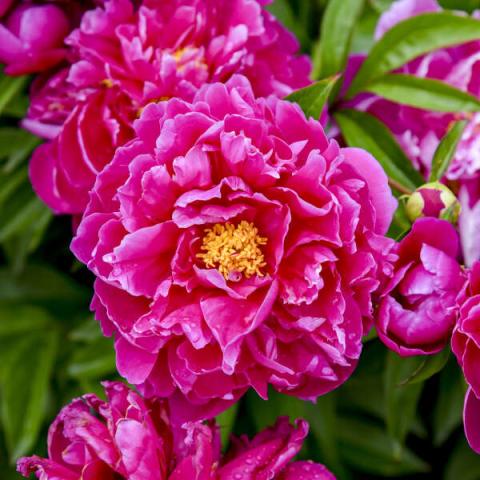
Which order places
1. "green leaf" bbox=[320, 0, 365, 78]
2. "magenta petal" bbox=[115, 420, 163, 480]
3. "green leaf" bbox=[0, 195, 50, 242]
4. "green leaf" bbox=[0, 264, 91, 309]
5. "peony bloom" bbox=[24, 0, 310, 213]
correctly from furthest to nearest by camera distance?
"green leaf" bbox=[0, 264, 91, 309] < "green leaf" bbox=[0, 195, 50, 242] < "green leaf" bbox=[320, 0, 365, 78] < "peony bloom" bbox=[24, 0, 310, 213] < "magenta petal" bbox=[115, 420, 163, 480]

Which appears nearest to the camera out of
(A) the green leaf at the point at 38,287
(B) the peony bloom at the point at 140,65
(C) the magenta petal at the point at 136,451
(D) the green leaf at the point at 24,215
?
(C) the magenta petal at the point at 136,451

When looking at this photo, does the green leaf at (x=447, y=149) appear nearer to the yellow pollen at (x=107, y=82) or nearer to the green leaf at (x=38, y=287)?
the yellow pollen at (x=107, y=82)

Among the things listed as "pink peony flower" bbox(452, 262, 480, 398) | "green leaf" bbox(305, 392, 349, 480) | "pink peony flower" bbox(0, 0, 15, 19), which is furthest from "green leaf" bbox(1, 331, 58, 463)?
"pink peony flower" bbox(452, 262, 480, 398)

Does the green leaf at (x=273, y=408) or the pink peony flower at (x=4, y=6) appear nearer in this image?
the pink peony flower at (x=4, y=6)

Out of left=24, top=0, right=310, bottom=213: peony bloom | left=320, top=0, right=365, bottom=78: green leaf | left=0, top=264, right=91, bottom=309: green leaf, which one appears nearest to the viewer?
left=24, top=0, right=310, bottom=213: peony bloom

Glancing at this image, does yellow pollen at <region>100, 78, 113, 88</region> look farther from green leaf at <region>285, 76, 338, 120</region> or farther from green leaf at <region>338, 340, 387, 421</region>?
green leaf at <region>338, 340, 387, 421</region>

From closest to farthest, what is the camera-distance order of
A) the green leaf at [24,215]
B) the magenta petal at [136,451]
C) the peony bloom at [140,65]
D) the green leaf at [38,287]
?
Result: the magenta petal at [136,451], the peony bloom at [140,65], the green leaf at [24,215], the green leaf at [38,287]

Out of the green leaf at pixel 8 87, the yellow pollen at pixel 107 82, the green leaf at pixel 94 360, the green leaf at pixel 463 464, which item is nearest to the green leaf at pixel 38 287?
the green leaf at pixel 94 360
